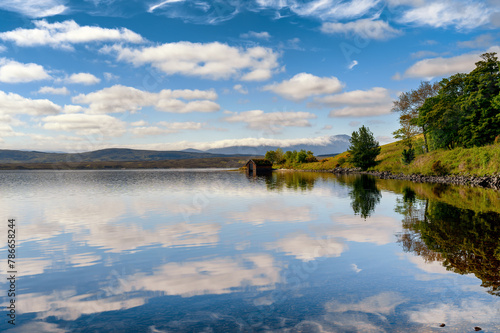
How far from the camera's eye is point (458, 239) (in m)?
18.0

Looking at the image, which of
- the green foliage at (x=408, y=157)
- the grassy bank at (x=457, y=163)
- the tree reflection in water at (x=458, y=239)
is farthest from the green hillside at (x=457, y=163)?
the tree reflection in water at (x=458, y=239)

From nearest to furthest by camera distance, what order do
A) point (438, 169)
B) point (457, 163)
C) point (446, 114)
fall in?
point (457, 163), point (438, 169), point (446, 114)

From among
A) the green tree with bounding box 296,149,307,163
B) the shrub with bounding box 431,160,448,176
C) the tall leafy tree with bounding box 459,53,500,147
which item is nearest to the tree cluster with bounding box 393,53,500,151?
the tall leafy tree with bounding box 459,53,500,147

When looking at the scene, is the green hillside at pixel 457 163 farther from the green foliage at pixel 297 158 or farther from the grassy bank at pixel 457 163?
the green foliage at pixel 297 158

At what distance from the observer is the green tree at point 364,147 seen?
11800 cm

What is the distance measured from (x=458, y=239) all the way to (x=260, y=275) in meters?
12.1

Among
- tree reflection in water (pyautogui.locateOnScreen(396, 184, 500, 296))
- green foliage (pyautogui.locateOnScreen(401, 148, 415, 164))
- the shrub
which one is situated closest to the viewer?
tree reflection in water (pyautogui.locateOnScreen(396, 184, 500, 296))

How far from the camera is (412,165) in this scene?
283ft

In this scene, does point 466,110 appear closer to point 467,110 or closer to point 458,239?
point 467,110

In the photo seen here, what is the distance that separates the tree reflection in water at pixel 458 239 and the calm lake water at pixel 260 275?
0.07m

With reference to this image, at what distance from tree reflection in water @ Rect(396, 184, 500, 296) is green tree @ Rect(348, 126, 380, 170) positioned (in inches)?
3635

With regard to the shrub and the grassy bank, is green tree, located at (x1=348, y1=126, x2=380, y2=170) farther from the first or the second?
the shrub

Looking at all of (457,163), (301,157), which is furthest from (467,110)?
(301,157)

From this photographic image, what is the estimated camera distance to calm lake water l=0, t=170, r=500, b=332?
923 cm
